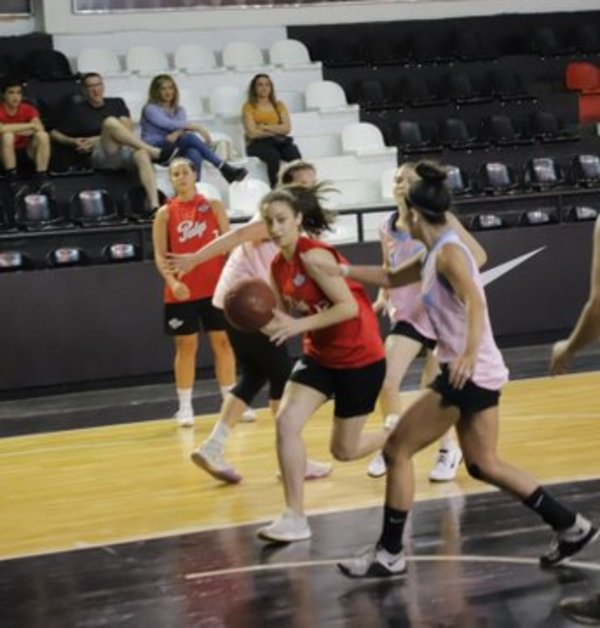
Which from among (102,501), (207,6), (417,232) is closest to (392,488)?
(417,232)

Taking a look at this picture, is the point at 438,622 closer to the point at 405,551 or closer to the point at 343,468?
the point at 405,551

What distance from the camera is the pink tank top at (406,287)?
8.80 m

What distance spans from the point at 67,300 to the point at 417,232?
7.40 metres

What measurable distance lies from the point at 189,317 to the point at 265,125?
18.6 ft

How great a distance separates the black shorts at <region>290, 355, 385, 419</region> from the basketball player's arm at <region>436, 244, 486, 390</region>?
0.99m

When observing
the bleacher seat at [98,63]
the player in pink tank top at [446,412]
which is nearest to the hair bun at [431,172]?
the player in pink tank top at [446,412]

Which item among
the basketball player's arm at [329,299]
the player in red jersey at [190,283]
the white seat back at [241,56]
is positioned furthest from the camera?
the white seat back at [241,56]

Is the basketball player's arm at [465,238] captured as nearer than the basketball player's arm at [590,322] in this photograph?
No

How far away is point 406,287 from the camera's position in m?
8.87

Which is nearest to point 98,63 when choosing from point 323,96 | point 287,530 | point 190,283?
point 323,96

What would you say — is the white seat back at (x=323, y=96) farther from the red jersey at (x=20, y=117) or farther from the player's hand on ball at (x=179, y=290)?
the player's hand on ball at (x=179, y=290)

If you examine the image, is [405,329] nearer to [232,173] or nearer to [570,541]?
[570,541]

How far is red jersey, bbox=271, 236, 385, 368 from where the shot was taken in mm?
7297

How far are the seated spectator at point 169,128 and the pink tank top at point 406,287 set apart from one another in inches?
263
